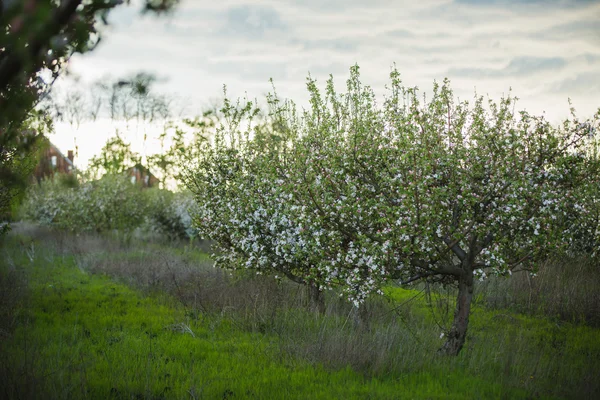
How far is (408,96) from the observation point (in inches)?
385

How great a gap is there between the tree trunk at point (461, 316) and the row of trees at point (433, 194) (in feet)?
0.06

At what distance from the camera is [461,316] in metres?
8.57

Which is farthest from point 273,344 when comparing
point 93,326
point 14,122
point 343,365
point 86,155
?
point 86,155

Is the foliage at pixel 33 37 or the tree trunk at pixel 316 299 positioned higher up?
the foliage at pixel 33 37

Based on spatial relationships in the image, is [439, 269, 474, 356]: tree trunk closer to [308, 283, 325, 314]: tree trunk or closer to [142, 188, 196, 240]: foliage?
[308, 283, 325, 314]: tree trunk

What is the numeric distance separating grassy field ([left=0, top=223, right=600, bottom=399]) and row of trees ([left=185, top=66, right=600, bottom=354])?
951 millimetres

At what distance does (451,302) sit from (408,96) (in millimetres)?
6533

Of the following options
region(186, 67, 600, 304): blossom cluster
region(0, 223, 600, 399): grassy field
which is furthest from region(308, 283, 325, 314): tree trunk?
region(186, 67, 600, 304): blossom cluster

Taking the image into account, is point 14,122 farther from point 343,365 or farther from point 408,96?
point 408,96

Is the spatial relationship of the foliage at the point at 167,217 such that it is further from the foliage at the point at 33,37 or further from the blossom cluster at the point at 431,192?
the foliage at the point at 33,37

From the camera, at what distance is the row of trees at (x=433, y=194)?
756 cm

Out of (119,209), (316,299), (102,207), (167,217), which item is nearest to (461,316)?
(316,299)

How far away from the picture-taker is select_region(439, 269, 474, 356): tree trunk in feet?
27.9

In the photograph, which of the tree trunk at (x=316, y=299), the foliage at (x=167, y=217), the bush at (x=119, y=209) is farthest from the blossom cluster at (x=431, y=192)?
the foliage at (x=167, y=217)
